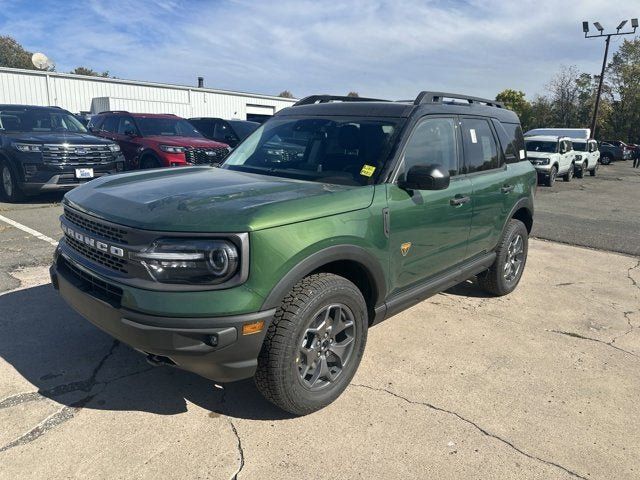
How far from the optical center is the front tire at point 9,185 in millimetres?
8680

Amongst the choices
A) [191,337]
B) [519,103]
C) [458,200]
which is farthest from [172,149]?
[519,103]

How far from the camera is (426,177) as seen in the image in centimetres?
317

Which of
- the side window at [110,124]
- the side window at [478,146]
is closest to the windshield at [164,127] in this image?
the side window at [110,124]

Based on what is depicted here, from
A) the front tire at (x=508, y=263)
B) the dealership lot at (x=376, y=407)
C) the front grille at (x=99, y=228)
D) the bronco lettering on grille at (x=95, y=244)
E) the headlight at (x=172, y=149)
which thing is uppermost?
the headlight at (x=172, y=149)

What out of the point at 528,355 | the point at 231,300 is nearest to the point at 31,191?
the point at 231,300

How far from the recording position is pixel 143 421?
9.32 feet

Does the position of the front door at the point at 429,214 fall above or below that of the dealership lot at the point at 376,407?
above

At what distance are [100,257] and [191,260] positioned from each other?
70 centimetres

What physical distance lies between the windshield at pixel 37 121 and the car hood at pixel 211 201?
277 inches

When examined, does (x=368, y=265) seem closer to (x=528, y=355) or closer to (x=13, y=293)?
(x=528, y=355)

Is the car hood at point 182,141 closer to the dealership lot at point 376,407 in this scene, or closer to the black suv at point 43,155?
the black suv at point 43,155

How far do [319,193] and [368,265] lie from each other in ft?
1.76

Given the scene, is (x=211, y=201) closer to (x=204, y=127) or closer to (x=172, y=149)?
(x=172, y=149)

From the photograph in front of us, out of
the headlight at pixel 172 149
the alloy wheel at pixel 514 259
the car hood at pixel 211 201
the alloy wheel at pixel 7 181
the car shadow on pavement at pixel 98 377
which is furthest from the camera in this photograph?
the headlight at pixel 172 149
